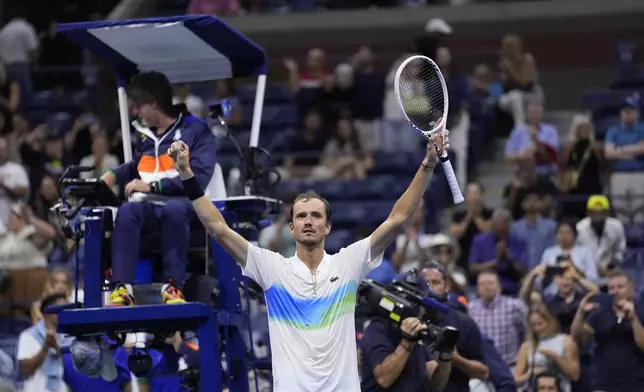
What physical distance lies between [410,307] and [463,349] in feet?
4.36

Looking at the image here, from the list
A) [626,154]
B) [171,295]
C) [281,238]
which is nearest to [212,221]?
[171,295]

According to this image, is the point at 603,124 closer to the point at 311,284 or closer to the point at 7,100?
the point at 7,100

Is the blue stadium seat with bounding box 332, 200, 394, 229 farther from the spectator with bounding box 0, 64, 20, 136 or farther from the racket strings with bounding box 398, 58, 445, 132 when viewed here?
the racket strings with bounding box 398, 58, 445, 132

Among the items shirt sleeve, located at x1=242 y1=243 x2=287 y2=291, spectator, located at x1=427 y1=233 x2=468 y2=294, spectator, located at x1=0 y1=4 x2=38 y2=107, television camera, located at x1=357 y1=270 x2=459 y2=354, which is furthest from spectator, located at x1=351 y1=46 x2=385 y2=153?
shirt sleeve, located at x1=242 y1=243 x2=287 y2=291

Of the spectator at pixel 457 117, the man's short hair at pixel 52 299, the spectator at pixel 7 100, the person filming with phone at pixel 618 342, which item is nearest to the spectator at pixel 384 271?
the spectator at pixel 457 117

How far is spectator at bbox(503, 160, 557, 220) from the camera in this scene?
1695 cm

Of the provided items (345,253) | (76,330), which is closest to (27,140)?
(76,330)

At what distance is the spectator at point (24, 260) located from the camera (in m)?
17.3

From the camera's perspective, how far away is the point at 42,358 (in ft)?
46.1

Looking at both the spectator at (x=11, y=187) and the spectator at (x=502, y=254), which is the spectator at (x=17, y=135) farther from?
the spectator at (x=502, y=254)

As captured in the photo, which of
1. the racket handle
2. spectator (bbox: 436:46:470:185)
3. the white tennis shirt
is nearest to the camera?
the racket handle

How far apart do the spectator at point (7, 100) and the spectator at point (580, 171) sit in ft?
21.8

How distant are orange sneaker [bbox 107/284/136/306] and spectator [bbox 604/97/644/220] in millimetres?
8327

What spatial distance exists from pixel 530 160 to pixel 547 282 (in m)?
2.95
